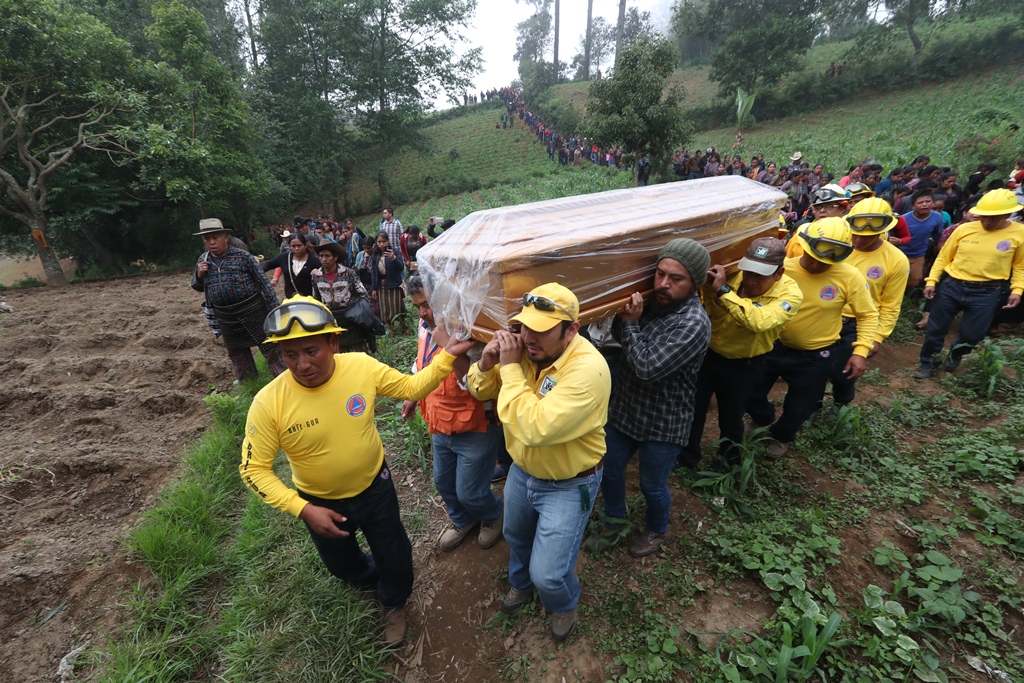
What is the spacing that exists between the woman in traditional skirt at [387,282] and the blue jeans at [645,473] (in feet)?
14.3

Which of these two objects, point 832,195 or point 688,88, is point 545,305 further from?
point 688,88

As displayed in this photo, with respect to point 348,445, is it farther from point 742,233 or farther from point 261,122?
point 261,122

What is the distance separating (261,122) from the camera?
20719 mm

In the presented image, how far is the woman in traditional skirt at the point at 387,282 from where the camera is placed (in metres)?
6.05

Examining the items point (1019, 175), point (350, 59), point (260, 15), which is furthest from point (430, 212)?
point (1019, 175)

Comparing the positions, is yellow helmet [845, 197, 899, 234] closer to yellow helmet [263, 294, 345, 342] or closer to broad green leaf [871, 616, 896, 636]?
broad green leaf [871, 616, 896, 636]

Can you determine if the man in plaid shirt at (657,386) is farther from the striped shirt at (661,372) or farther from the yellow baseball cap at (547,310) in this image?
the yellow baseball cap at (547,310)

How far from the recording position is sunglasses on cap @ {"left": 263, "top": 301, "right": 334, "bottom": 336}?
1.79 metres

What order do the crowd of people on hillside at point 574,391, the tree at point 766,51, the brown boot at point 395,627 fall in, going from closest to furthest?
the crowd of people on hillside at point 574,391 < the brown boot at point 395,627 < the tree at point 766,51

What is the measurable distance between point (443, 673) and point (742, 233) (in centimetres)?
301

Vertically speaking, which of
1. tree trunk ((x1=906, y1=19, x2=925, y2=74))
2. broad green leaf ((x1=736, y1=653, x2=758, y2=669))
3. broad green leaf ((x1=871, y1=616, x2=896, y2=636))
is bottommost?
broad green leaf ((x1=736, y1=653, x2=758, y2=669))

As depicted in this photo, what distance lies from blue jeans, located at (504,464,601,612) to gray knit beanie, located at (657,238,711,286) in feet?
3.49

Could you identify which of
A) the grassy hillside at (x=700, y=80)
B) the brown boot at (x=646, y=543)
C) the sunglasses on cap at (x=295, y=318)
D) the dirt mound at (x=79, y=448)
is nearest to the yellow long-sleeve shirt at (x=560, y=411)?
the sunglasses on cap at (x=295, y=318)

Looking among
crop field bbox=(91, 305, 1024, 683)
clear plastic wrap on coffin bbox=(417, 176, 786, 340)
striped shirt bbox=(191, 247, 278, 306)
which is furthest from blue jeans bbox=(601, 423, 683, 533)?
striped shirt bbox=(191, 247, 278, 306)
